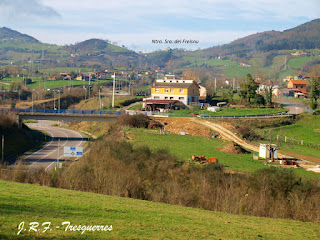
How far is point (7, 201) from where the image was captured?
56.6 ft

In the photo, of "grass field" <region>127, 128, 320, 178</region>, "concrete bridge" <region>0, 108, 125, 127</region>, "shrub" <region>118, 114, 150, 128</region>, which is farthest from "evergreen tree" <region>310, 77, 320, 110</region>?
"concrete bridge" <region>0, 108, 125, 127</region>

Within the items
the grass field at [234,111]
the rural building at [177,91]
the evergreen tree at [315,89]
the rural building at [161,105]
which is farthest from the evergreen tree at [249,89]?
the rural building at [161,105]

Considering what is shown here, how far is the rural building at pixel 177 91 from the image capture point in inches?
3187

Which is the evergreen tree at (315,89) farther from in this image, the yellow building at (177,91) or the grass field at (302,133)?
the yellow building at (177,91)

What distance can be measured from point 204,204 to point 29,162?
29359 mm

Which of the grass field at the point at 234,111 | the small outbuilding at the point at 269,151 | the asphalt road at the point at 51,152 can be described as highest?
the grass field at the point at 234,111

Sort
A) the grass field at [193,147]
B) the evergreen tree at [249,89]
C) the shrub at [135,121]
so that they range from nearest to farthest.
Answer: the grass field at [193,147] < the shrub at [135,121] < the evergreen tree at [249,89]

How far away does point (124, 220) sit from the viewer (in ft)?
53.3

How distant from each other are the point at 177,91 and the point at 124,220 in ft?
218

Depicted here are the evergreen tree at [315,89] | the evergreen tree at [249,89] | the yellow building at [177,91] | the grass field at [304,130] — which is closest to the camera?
the grass field at [304,130]

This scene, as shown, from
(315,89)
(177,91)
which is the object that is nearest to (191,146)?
(177,91)

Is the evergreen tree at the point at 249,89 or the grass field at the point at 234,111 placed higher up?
the evergreen tree at the point at 249,89

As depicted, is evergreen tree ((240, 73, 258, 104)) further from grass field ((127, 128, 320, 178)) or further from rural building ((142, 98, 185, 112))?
grass field ((127, 128, 320, 178))

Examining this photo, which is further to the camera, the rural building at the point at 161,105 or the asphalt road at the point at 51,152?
the rural building at the point at 161,105
